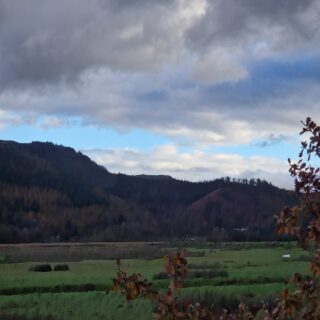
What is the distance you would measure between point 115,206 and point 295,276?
13942 cm

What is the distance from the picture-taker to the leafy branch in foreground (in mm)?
3814

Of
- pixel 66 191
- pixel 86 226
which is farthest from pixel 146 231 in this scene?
pixel 66 191

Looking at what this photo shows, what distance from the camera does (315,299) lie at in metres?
3.91

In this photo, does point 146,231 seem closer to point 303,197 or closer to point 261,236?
point 261,236

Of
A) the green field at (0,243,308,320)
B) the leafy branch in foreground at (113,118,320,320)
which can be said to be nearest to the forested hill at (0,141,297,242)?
the green field at (0,243,308,320)

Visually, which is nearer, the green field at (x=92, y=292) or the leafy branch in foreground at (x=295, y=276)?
the leafy branch in foreground at (x=295, y=276)

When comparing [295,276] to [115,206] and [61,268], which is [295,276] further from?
[115,206]

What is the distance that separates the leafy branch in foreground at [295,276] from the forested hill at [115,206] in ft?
343

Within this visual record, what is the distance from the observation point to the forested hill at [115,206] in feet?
397

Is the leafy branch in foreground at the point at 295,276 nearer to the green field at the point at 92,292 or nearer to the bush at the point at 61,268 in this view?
the green field at the point at 92,292

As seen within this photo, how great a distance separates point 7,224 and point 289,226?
117 m

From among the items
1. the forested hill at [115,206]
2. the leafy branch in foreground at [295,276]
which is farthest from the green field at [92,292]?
the forested hill at [115,206]

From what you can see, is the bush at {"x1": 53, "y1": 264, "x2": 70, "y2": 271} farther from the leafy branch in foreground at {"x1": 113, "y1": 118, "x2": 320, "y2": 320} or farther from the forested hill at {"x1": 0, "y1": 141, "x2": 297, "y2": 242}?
the forested hill at {"x1": 0, "y1": 141, "x2": 297, "y2": 242}

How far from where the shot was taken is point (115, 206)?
14288cm
